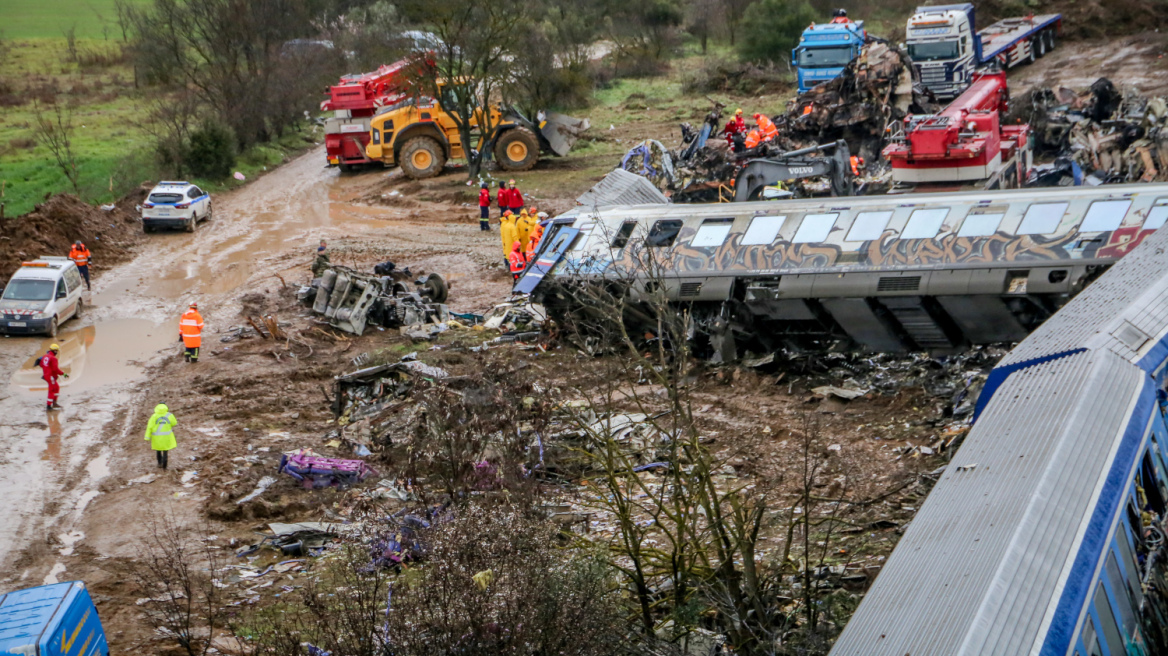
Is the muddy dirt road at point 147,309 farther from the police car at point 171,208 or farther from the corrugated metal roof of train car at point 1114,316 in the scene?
the corrugated metal roof of train car at point 1114,316

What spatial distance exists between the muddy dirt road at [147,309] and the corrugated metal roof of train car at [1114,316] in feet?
35.2

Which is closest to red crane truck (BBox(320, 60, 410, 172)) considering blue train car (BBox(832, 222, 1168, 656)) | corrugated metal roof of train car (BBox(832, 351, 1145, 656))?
blue train car (BBox(832, 222, 1168, 656))

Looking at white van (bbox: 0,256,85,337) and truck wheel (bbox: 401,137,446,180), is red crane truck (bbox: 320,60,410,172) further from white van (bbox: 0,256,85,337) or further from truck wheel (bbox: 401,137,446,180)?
white van (bbox: 0,256,85,337)

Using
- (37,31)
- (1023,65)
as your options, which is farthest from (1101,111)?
(37,31)

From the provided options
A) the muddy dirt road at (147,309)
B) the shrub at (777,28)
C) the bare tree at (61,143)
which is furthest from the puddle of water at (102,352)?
the shrub at (777,28)

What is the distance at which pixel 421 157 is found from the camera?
114ft

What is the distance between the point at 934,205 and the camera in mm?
16609

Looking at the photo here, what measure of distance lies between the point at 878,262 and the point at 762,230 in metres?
1.96

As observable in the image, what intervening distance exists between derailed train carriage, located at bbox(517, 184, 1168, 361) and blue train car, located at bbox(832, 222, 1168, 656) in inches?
244

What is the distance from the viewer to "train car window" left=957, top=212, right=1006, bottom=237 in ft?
51.9

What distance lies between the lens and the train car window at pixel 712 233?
57.4 feet

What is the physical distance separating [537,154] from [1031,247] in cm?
2109

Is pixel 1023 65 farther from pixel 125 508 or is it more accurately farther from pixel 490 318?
pixel 125 508

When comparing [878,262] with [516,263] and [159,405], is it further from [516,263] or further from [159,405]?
[159,405]
